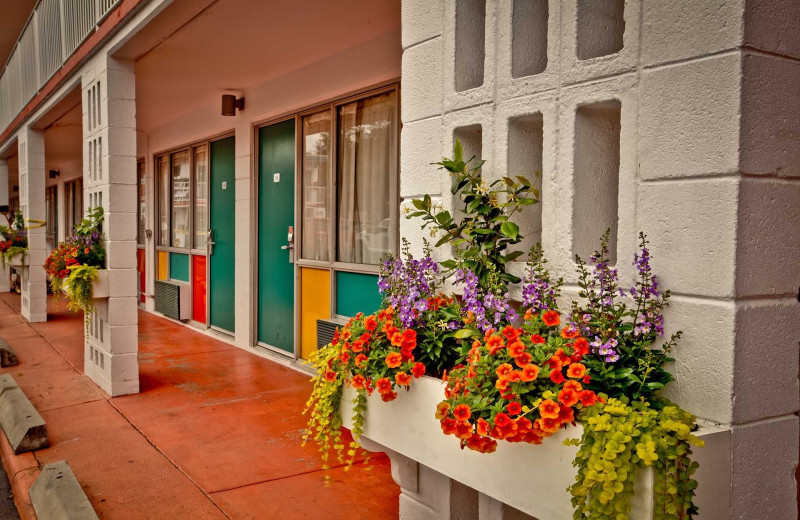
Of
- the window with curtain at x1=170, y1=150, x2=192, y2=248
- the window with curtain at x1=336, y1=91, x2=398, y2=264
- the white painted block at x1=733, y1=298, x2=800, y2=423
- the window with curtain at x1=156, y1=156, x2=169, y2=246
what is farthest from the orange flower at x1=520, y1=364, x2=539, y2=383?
the window with curtain at x1=156, y1=156, x2=169, y2=246

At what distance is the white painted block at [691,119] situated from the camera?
5.17ft

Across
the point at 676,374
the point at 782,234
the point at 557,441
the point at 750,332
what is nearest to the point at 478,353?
the point at 557,441

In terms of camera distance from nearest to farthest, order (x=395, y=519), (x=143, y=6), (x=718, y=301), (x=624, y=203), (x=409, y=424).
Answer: (x=718, y=301) < (x=624, y=203) < (x=409, y=424) < (x=395, y=519) < (x=143, y=6)

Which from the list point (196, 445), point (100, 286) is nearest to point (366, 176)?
point (100, 286)

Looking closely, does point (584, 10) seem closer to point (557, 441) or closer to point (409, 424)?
point (557, 441)

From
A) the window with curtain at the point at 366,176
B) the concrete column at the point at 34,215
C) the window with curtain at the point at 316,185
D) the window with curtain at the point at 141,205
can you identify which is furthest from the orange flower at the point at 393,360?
the window with curtain at the point at 141,205

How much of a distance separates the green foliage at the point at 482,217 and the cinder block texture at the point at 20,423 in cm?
311

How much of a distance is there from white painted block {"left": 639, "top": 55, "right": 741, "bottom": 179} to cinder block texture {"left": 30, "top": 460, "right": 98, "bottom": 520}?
8.91 feet

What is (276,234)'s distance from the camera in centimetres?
671

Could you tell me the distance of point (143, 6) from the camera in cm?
458

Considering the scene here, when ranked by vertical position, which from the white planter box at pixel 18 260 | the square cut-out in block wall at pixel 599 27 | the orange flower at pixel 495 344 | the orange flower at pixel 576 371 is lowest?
the white planter box at pixel 18 260

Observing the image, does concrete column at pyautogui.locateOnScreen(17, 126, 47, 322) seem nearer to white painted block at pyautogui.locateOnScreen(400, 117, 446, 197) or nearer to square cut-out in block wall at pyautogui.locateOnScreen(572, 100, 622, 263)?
white painted block at pyautogui.locateOnScreen(400, 117, 446, 197)

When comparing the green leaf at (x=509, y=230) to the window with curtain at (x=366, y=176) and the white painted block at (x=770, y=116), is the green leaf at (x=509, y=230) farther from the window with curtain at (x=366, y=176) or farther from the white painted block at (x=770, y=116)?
the window with curtain at (x=366, y=176)

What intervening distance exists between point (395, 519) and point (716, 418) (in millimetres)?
1899
